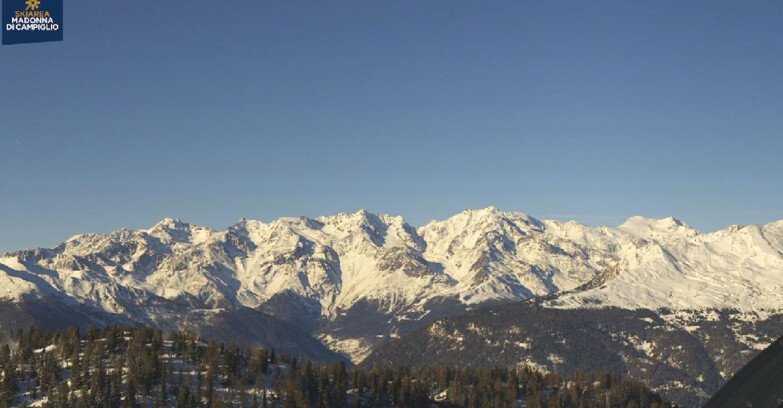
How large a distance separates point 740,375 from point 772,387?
5070mm

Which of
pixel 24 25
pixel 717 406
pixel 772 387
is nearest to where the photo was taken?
pixel 772 387

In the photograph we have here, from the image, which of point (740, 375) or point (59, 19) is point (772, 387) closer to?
point (740, 375)

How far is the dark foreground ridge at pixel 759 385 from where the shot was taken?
173 ft

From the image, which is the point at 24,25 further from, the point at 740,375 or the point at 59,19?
the point at 740,375

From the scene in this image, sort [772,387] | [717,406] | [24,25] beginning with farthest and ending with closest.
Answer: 1. [24,25]
2. [717,406]
3. [772,387]

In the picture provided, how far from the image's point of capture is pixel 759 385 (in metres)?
54.4

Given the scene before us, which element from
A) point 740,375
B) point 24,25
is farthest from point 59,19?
point 740,375

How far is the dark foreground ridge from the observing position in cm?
5269

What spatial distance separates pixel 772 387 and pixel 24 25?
156999 mm

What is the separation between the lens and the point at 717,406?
5694 cm

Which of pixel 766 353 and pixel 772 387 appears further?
pixel 766 353

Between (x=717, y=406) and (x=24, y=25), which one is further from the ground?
(x=24, y=25)

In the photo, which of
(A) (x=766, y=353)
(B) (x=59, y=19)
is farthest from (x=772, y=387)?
(B) (x=59, y=19)

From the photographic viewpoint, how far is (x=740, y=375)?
5822 centimetres
